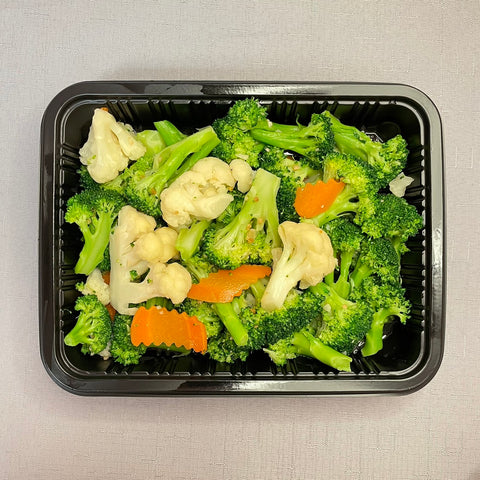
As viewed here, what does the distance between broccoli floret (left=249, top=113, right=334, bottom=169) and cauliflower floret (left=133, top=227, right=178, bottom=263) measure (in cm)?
50

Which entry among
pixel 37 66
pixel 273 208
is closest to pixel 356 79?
pixel 273 208

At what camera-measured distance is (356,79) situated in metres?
2.04

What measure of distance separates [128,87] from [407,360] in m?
1.47

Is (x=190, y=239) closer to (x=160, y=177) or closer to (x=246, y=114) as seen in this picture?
(x=160, y=177)

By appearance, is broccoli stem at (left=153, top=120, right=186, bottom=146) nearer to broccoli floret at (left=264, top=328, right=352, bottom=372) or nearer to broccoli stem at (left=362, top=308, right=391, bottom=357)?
broccoli floret at (left=264, top=328, right=352, bottom=372)

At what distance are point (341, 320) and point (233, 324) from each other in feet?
1.32

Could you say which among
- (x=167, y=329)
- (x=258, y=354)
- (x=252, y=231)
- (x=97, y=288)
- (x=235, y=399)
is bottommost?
(x=235, y=399)

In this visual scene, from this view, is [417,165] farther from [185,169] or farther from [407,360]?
[185,169]

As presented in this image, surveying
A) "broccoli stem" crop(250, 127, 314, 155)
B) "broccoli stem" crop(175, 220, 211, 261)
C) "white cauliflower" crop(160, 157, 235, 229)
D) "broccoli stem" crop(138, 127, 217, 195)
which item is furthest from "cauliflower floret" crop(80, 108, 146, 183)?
"broccoli stem" crop(250, 127, 314, 155)

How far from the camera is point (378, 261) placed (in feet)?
5.67

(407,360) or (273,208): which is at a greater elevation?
(273,208)

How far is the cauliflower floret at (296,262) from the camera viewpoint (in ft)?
5.24

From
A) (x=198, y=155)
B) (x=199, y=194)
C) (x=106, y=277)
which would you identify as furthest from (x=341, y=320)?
(x=106, y=277)

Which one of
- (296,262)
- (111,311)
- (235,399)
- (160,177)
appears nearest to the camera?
(296,262)
